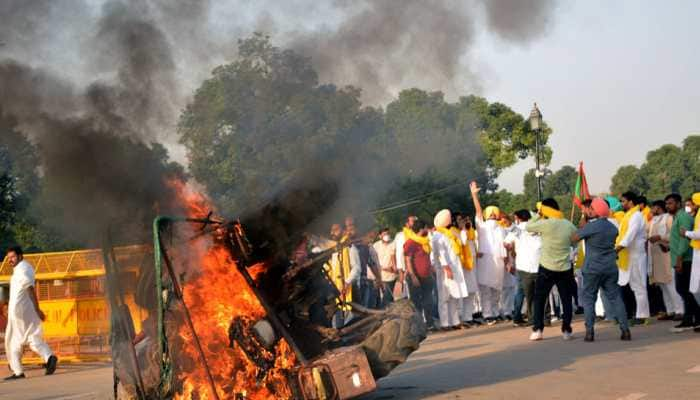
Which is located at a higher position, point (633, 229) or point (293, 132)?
point (293, 132)

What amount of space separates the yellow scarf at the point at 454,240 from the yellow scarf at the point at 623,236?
337 cm

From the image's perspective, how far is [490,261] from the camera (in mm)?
18781

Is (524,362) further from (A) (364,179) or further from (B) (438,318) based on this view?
(B) (438,318)

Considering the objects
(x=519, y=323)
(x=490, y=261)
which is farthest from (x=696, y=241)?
(x=490, y=261)

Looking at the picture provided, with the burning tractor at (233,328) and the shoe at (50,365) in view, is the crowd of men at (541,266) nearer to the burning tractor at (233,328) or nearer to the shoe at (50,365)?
the burning tractor at (233,328)

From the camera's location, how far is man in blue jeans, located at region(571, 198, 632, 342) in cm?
1290

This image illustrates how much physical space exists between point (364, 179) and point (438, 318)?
8268 mm

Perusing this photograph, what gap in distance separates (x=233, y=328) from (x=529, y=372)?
359 cm

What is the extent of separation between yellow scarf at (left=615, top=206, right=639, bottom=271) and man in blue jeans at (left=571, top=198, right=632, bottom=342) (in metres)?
2.27

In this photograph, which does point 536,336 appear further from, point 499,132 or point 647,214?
point 499,132

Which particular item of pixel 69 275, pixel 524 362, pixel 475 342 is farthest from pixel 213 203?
Answer: pixel 69 275

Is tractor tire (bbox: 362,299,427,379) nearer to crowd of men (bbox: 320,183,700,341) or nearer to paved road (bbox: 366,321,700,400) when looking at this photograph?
paved road (bbox: 366,321,700,400)

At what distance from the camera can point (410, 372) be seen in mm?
11164

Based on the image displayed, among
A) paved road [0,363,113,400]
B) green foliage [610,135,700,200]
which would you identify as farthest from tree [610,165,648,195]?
paved road [0,363,113,400]
